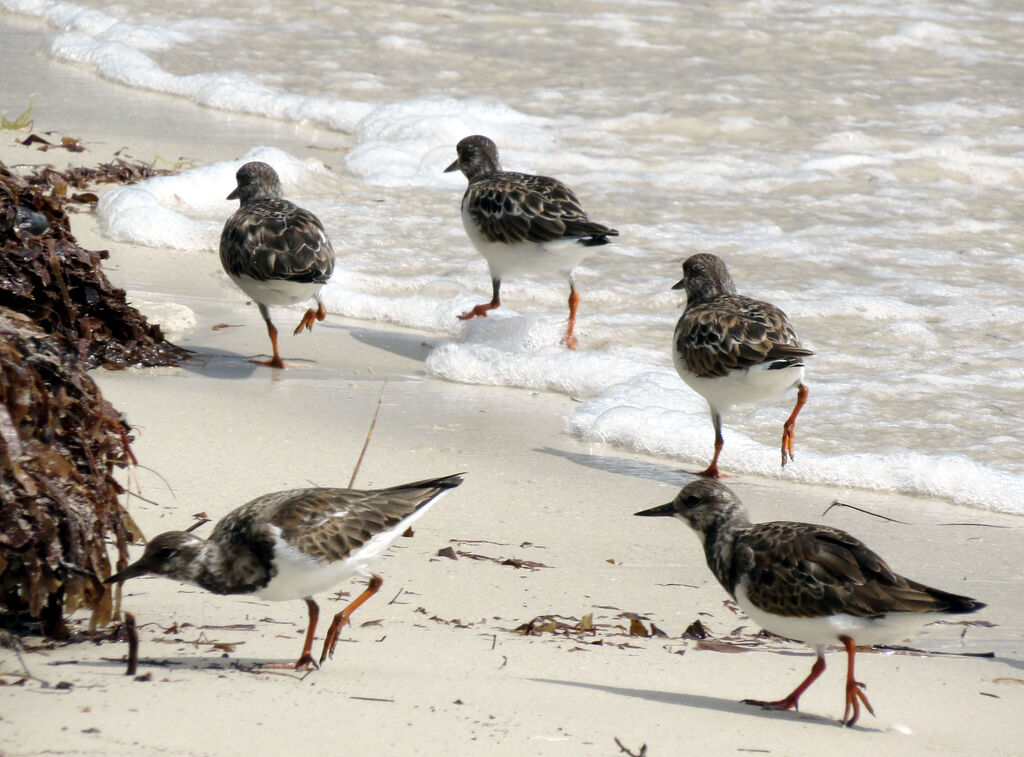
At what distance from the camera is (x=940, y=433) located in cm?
590

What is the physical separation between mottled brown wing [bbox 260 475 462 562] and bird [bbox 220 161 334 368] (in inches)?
117

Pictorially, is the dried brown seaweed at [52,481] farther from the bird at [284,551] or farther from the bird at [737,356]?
the bird at [737,356]

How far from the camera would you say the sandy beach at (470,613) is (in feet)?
9.34

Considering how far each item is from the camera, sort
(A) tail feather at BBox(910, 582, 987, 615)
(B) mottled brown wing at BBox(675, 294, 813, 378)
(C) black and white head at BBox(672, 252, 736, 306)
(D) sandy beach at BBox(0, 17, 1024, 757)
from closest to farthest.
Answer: (D) sandy beach at BBox(0, 17, 1024, 757), (A) tail feather at BBox(910, 582, 987, 615), (B) mottled brown wing at BBox(675, 294, 813, 378), (C) black and white head at BBox(672, 252, 736, 306)

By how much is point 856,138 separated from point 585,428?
22.1 feet

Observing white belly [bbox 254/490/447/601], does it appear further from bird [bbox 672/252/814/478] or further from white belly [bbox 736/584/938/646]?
bird [bbox 672/252/814/478]

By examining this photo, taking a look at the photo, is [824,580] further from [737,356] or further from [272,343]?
[272,343]

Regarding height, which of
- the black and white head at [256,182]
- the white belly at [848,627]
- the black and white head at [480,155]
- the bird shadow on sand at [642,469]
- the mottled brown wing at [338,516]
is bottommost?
the bird shadow on sand at [642,469]

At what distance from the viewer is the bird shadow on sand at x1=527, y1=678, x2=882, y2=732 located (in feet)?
10.4

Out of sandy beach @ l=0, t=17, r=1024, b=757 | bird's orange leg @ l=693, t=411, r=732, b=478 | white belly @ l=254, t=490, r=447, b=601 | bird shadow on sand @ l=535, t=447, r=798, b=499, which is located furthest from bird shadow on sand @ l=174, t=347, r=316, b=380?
white belly @ l=254, t=490, r=447, b=601

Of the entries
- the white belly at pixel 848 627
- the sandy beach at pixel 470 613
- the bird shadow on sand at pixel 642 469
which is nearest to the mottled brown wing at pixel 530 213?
the sandy beach at pixel 470 613

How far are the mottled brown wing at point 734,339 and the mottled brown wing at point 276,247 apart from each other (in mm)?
1925

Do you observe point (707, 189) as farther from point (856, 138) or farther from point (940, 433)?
point (940, 433)

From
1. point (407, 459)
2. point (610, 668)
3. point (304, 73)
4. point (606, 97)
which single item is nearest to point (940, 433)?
point (407, 459)
